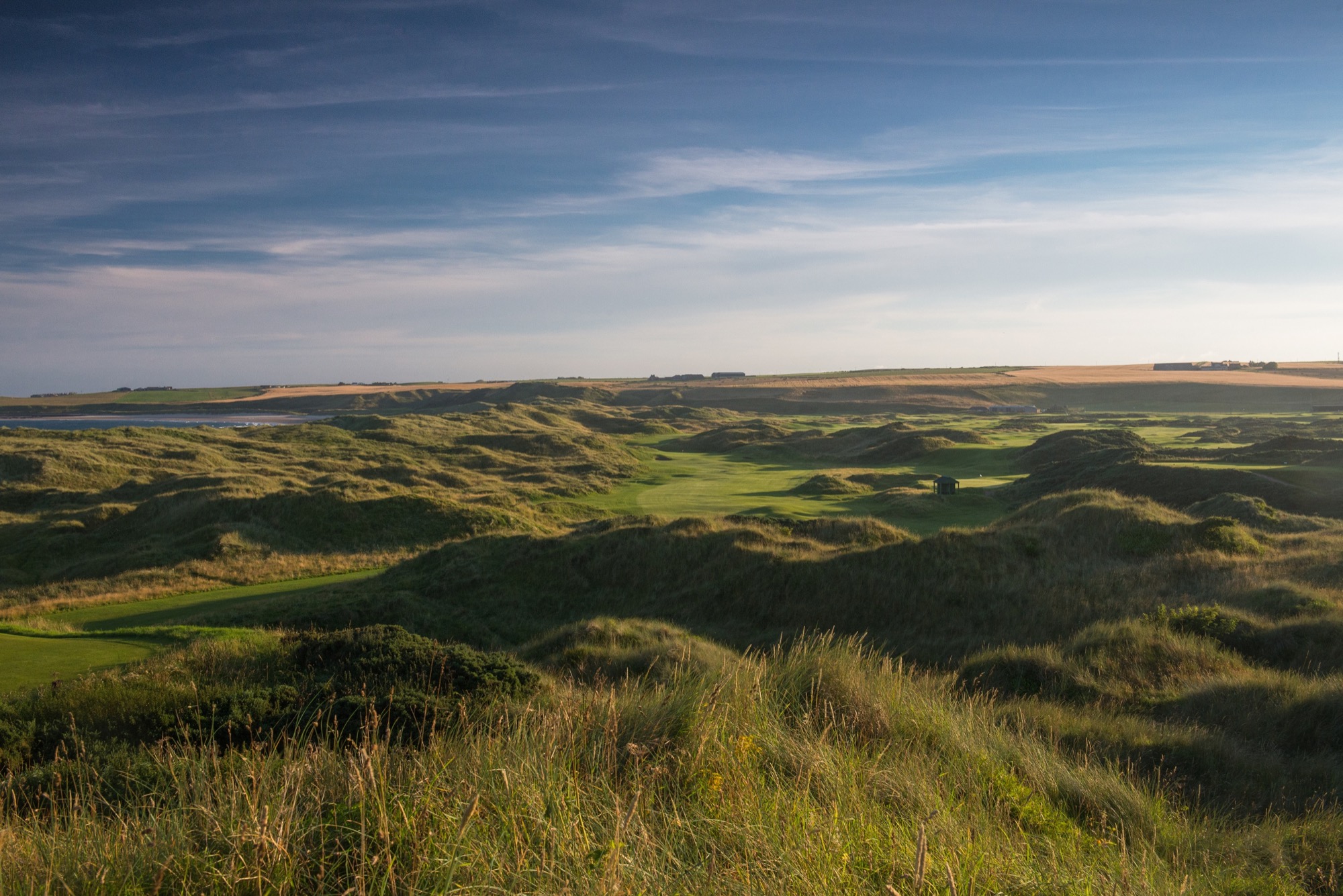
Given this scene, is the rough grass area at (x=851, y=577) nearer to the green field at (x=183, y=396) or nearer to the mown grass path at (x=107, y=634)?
the mown grass path at (x=107, y=634)

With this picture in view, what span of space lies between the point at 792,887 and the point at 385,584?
2228 cm

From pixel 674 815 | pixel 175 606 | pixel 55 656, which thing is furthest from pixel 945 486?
pixel 674 815

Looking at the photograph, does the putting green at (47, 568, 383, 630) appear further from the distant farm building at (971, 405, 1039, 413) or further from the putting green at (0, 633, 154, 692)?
the distant farm building at (971, 405, 1039, 413)

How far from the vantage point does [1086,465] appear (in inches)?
1604

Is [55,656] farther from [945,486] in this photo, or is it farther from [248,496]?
[945,486]

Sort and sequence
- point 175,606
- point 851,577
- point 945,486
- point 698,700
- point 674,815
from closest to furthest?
point 674,815, point 698,700, point 851,577, point 175,606, point 945,486

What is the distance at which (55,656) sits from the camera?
45.8ft

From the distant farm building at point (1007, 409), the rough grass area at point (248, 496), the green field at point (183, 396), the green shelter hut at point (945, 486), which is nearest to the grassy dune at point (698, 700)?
the rough grass area at point (248, 496)

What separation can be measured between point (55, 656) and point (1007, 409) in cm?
12702

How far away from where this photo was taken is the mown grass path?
13.0 metres

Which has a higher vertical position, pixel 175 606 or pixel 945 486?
pixel 945 486

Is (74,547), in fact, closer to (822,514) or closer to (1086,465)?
(822,514)

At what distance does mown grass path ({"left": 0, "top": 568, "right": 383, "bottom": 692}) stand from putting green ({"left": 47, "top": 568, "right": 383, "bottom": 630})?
2 cm

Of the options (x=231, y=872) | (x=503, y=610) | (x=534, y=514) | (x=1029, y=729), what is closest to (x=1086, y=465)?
(x=534, y=514)
